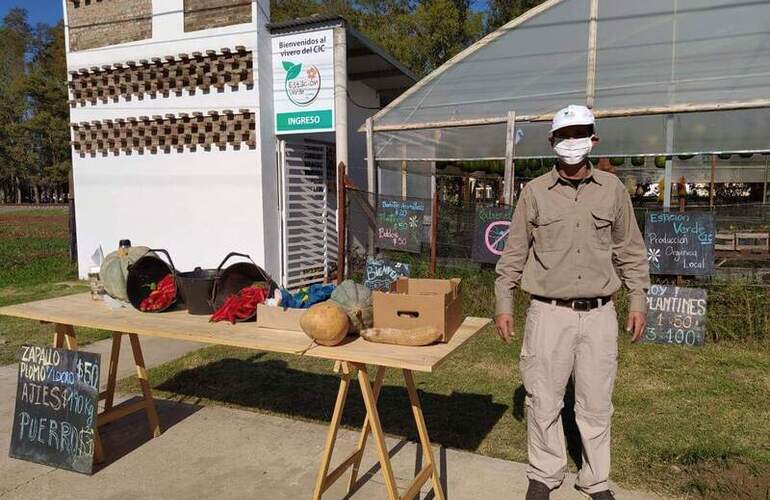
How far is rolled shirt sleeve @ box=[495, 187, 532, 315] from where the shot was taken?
3071 millimetres

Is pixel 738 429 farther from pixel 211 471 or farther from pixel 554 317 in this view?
pixel 211 471

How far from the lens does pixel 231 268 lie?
390 centimetres

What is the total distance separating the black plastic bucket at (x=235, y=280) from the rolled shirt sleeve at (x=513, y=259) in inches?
59.1

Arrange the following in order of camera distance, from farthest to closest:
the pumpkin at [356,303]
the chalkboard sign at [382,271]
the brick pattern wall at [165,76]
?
the brick pattern wall at [165,76], the chalkboard sign at [382,271], the pumpkin at [356,303]

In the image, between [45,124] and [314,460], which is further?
[45,124]

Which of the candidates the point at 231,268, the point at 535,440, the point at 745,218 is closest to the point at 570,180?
the point at 535,440

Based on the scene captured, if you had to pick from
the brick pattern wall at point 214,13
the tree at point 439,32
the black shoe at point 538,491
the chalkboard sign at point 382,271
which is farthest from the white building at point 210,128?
the tree at point 439,32

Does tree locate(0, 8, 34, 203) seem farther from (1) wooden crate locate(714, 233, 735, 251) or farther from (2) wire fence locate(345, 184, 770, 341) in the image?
(1) wooden crate locate(714, 233, 735, 251)

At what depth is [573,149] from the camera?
2.87m

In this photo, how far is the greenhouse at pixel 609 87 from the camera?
7.01 metres

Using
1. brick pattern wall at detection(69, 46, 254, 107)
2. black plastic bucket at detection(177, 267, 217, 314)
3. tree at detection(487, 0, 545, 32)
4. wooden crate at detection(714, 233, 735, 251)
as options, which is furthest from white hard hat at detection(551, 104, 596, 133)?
tree at detection(487, 0, 545, 32)

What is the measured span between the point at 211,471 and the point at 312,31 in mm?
7351

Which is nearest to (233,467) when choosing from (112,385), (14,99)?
(112,385)

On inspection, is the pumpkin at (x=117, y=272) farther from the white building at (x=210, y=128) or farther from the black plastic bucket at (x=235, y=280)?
the white building at (x=210, y=128)
